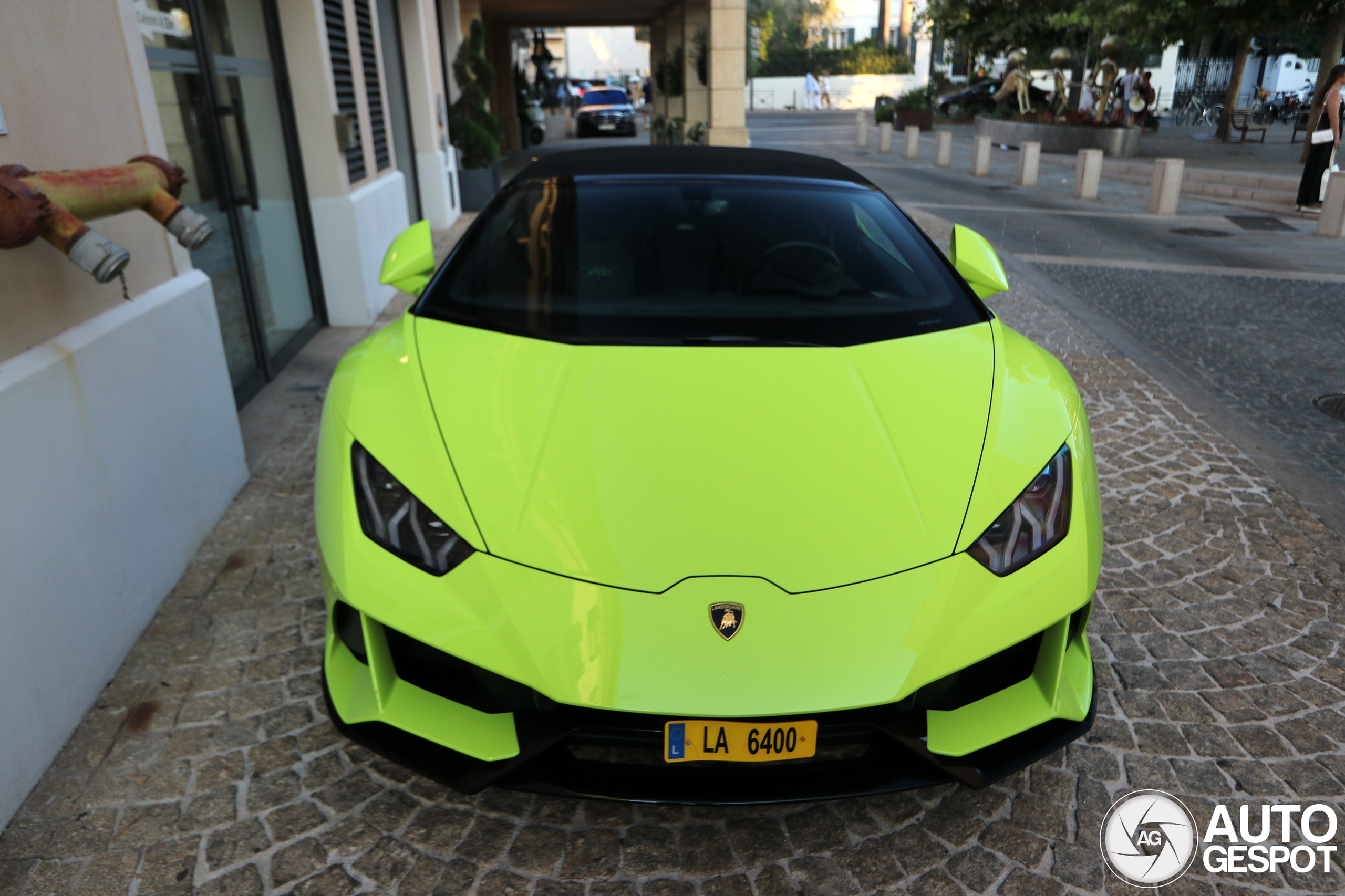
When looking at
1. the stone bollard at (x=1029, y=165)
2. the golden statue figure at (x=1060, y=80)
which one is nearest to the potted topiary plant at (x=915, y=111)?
the golden statue figure at (x=1060, y=80)

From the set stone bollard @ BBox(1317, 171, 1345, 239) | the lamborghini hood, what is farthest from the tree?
the lamborghini hood

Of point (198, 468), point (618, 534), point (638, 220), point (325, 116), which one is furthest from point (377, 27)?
point (618, 534)

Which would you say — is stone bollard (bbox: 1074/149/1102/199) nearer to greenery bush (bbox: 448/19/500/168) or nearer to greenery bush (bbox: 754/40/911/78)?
greenery bush (bbox: 448/19/500/168)

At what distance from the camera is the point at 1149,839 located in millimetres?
2332

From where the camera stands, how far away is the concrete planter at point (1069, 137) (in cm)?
2117

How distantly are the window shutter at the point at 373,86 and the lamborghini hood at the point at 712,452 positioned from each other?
709 centimetres

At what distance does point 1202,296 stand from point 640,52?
87986 mm

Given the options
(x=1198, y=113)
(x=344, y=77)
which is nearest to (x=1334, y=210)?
(x=344, y=77)

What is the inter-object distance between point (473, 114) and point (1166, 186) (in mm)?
10610

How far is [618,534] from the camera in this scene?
6.63ft

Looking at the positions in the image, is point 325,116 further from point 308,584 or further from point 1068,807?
point 1068,807

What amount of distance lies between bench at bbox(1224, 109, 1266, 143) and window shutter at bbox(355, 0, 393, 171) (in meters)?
21.4

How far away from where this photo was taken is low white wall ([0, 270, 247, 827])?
2.48m

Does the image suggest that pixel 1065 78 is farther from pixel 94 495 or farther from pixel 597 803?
pixel 597 803
